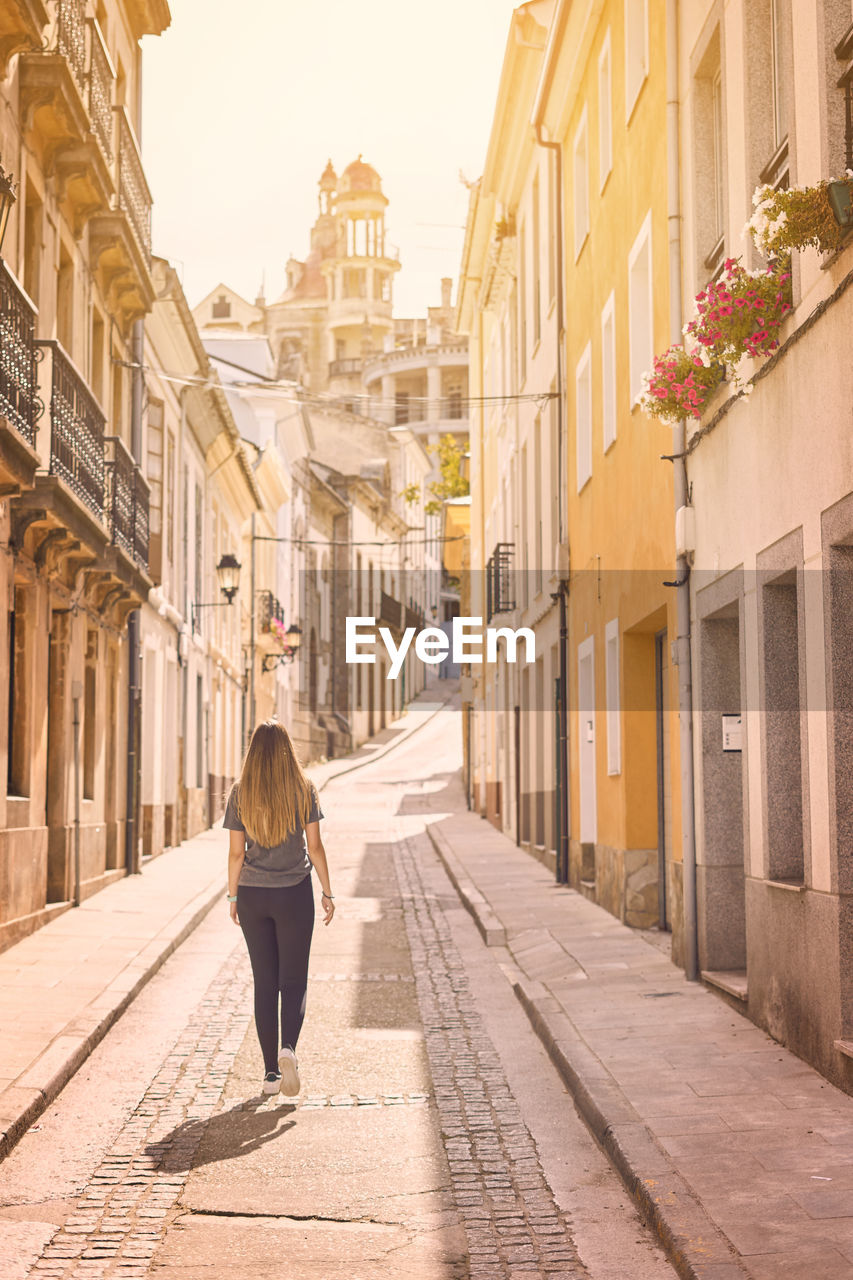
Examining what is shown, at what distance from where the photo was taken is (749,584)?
31.4 feet

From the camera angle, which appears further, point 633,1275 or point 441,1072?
point 441,1072

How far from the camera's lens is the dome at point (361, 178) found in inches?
4242

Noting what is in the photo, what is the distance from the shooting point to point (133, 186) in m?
21.0

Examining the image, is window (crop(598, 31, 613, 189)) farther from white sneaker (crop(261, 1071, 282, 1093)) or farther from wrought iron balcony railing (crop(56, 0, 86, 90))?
white sneaker (crop(261, 1071, 282, 1093))

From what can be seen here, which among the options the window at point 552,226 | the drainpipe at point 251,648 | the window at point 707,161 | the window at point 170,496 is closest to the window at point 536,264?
the window at point 552,226

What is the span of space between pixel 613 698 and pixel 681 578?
14.2 feet

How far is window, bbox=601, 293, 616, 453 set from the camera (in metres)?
15.5

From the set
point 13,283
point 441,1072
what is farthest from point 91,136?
point 441,1072

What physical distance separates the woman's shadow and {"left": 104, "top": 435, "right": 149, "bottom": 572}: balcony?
1128cm

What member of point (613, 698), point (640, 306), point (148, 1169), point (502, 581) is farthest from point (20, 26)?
point (502, 581)

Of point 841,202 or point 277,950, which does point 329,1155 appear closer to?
point 277,950

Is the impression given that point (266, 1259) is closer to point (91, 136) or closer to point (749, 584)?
point (749, 584)

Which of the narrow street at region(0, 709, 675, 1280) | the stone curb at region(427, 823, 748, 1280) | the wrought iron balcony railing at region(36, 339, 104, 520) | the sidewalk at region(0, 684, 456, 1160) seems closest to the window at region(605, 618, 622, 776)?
the narrow street at region(0, 709, 675, 1280)

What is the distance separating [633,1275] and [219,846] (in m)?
22.3
